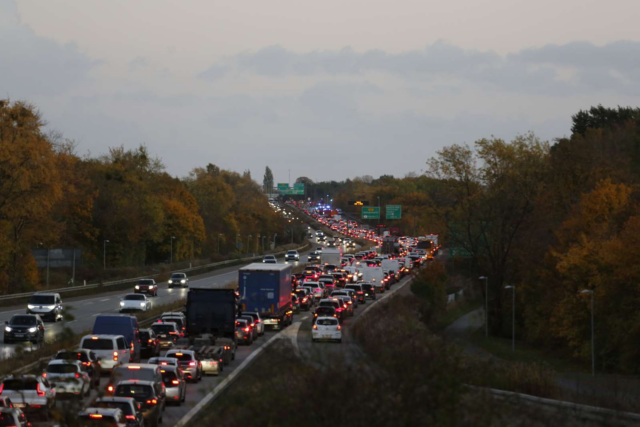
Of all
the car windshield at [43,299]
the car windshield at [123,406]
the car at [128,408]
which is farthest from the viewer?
the car windshield at [43,299]

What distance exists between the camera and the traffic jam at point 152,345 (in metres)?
17.7

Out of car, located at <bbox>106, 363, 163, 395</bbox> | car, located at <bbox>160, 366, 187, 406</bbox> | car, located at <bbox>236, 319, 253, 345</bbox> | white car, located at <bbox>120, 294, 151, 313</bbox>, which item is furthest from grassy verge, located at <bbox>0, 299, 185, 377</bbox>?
car, located at <bbox>236, 319, 253, 345</bbox>

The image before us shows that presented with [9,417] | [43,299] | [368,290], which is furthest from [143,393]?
[368,290]

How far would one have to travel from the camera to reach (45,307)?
162 ft

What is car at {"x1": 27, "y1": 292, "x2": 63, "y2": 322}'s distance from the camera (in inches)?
1939

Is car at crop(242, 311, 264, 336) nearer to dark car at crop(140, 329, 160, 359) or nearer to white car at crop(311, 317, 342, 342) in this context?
white car at crop(311, 317, 342, 342)

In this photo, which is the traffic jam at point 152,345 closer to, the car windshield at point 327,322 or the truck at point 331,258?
the car windshield at point 327,322

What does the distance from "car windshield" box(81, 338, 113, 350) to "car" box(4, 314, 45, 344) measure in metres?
8.32

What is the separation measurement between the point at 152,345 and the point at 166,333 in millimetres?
4253

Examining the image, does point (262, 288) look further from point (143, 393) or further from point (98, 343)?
point (143, 393)

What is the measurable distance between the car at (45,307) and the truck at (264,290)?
408 inches

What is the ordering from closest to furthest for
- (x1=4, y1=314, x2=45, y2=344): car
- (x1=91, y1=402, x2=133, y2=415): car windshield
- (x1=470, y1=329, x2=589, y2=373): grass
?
(x1=91, y1=402, x2=133, y2=415): car windshield → (x1=4, y1=314, x2=45, y2=344): car → (x1=470, y1=329, x2=589, y2=373): grass

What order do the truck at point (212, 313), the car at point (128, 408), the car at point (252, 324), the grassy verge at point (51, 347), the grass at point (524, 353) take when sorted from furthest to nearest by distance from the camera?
1. the grass at point (524, 353)
2. the car at point (252, 324)
3. the truck at point (212, 313)
4. the car at point (128, 408)
5. the grassy verge at point (51, 347)

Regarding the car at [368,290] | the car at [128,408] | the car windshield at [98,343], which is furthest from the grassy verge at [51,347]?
the car at [368,290]
